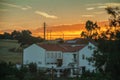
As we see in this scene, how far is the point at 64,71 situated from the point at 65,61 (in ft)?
16.5

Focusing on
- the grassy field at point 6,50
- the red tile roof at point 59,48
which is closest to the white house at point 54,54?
the red tile roof at point 59,48

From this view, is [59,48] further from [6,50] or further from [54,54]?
[6,50]

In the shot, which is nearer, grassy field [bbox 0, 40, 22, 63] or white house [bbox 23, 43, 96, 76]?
grassy field [bbox 0, 40, 22, 63]

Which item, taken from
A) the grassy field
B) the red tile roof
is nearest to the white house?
the red tile roof

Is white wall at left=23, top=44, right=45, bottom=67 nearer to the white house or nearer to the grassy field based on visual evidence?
the white house

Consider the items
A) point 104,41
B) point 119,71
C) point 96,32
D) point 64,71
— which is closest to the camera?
point 119,71

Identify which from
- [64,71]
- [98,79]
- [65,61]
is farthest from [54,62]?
[98,79]

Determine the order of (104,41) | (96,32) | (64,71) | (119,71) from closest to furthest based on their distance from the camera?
(119,71) < (104,41) < (96,32) < (64,71)

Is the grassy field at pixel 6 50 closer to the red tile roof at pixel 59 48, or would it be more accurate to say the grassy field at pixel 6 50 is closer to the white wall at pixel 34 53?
the white wall at pixel 34 53

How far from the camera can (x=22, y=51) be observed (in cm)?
2167

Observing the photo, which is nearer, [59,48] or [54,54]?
[54,54]

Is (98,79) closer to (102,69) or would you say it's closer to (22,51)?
(102,69)

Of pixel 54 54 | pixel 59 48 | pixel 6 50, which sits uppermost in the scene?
pixel 59 48

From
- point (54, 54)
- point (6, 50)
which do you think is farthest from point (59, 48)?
point (6, 50)
